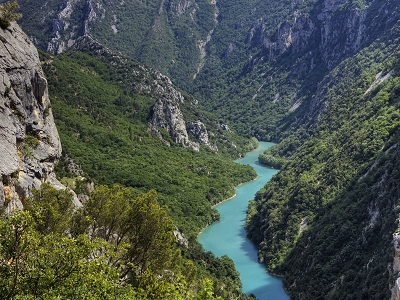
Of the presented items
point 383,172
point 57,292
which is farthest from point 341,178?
point 57,292

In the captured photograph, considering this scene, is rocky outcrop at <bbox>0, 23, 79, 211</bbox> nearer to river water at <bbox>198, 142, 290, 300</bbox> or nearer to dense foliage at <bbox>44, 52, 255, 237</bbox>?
river water at <bbox>198, 142, 290, 300</bbox>

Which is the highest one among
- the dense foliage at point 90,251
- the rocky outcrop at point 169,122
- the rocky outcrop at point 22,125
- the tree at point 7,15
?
the rocky outcrop at point 169,122

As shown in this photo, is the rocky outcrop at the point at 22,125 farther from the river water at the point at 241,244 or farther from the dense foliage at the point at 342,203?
the river water at the point at 241,244

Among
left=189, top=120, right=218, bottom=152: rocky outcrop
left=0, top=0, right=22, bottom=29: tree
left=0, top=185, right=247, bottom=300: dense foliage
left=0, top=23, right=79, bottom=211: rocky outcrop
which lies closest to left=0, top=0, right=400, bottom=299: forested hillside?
left=189, top=120, right=218, bottom=152: rocky outcrop

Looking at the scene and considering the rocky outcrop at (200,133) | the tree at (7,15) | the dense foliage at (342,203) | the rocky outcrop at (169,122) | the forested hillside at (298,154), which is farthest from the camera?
the rocky outcrop at (200,133)

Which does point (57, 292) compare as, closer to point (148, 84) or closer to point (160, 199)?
point (160, 199)

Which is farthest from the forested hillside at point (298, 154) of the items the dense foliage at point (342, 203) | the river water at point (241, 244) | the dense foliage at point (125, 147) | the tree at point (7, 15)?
the tree at point (7, 15)
